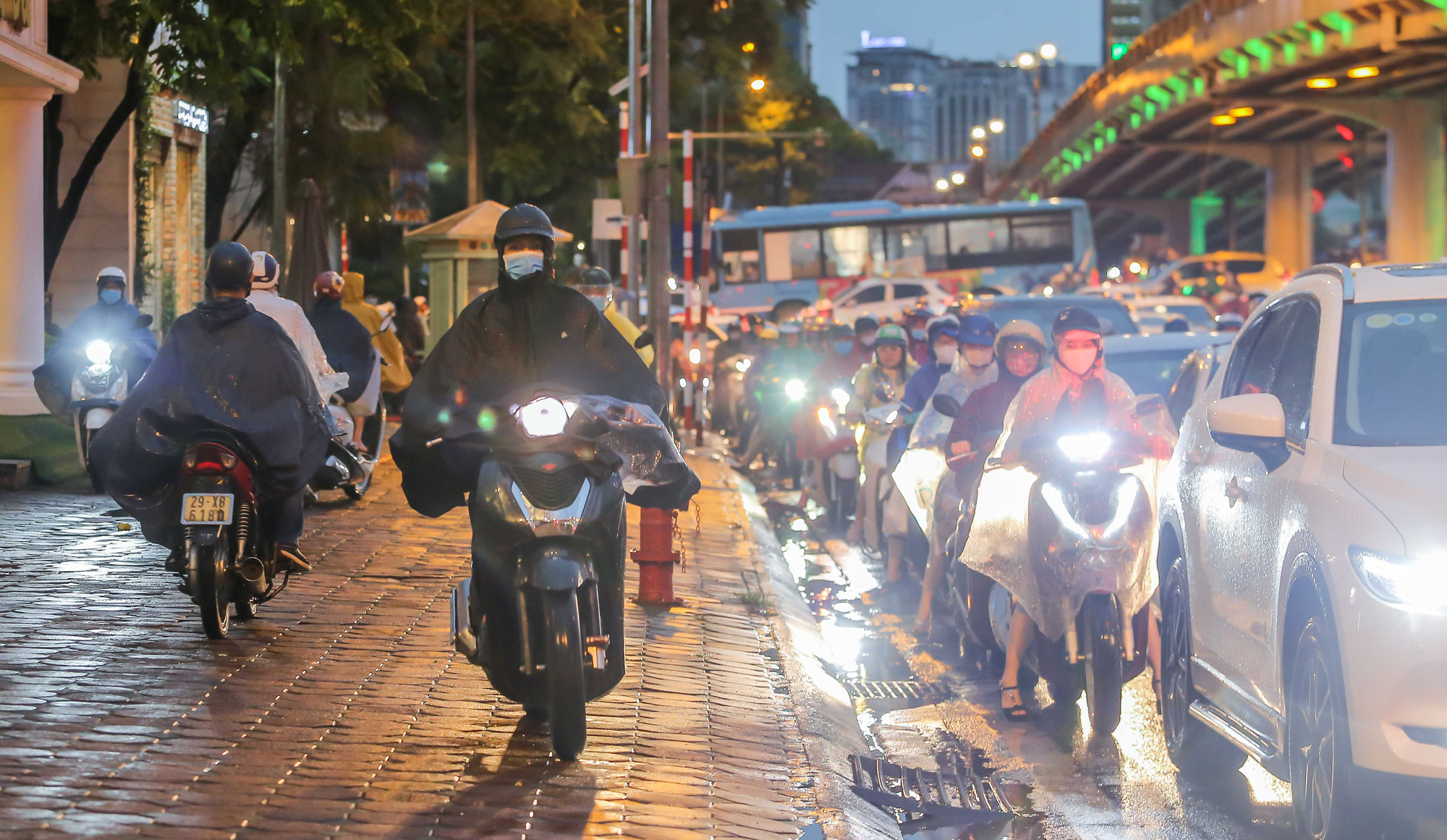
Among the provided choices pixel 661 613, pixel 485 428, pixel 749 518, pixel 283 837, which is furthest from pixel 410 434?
pixel 749 518

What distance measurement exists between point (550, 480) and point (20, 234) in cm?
1071

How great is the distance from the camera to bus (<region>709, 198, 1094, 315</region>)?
4794 centimetres

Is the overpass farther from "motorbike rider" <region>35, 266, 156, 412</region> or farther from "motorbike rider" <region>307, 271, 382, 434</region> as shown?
"motorbike rider" <region>35, 266, 156, 412</region>

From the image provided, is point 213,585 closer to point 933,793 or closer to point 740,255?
point 933,793

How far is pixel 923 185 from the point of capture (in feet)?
467

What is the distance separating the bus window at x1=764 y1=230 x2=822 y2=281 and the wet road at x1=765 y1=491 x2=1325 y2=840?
1488 inches

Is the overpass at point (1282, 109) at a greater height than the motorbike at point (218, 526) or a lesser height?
greater

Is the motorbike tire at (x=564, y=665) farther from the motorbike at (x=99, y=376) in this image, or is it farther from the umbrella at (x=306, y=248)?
the umbrella at (x=306, y=248)

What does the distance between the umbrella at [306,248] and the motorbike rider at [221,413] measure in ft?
40.7

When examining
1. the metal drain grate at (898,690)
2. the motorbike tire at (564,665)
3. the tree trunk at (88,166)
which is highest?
the tree trunk at (88,166)

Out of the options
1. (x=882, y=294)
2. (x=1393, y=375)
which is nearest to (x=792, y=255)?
(x=882, y=294)

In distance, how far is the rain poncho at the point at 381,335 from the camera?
15.4 metres

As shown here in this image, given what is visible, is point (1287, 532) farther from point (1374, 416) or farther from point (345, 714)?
point (345, 714)

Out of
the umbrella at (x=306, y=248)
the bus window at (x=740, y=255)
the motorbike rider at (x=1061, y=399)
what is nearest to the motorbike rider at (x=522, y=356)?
the motorbike rider at (x=1061, y=399)
